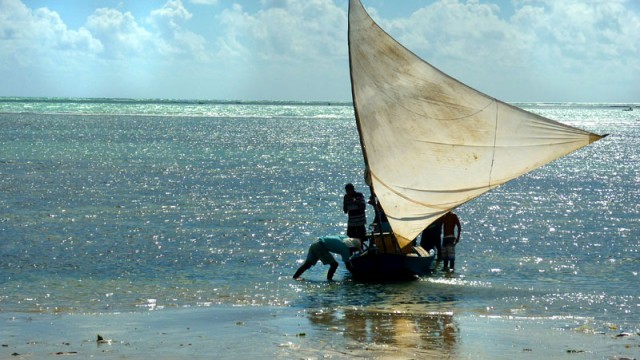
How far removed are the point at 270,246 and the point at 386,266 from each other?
7.33 meters

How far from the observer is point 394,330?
1719 centimetres

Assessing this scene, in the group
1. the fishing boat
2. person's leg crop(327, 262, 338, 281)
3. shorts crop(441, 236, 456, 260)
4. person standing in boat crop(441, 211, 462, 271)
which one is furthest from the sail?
shorts crop(441, 236, 456, 260)

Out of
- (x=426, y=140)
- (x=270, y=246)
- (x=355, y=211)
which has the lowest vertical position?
(x=270, y=246)

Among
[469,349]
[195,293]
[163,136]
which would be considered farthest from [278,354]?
[163,136]

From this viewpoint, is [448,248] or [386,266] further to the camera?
[448,248]

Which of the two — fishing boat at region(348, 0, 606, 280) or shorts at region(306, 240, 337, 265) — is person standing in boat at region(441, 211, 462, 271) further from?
shorts at region(306, 240, 337, 265)

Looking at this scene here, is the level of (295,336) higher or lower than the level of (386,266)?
lower

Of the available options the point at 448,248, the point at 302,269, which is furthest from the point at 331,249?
the point at 448,248

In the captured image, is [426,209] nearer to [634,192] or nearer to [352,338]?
[352,338]

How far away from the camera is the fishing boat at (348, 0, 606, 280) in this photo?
21.4m

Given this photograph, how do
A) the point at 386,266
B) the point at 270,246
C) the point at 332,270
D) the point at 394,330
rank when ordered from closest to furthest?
1. the point at 394,330
2. the point at 386,266
3. the point at 332,270
4. the point at 270,246

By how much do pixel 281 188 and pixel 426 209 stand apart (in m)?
27.4

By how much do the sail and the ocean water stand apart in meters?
2.22

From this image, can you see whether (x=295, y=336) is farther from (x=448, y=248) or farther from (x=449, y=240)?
(x=449, y=240)
